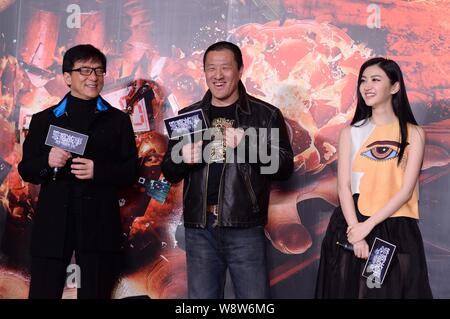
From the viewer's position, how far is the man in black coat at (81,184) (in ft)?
11.1

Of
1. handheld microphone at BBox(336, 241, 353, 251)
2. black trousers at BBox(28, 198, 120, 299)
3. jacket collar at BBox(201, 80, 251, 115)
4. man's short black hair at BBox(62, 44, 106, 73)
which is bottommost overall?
black trousers at BBox(28, 198, 120, 299)

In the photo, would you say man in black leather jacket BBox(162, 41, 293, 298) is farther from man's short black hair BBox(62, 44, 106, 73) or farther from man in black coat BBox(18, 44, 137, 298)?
man's short black hair BBox(62, 44, 106, 73)

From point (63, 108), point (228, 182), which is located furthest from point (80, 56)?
point (228, 182)

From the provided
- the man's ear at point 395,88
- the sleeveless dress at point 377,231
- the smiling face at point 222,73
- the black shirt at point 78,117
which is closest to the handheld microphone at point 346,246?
the sleeveless dress at point 377,231

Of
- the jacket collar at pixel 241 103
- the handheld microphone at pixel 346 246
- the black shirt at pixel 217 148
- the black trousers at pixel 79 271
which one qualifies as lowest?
the black trousers at pixel 79 271

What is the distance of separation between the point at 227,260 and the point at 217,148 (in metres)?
0.60

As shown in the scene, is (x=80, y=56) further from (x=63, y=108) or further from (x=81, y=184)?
(x=81, y=184)

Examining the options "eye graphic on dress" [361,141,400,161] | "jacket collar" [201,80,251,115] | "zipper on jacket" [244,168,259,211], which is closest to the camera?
"eye graphic on dress" [361,141,400,161]

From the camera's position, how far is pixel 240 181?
341 centimetres

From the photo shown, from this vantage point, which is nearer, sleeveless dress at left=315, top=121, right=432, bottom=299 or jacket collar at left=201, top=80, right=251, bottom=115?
sleeveless dress at left=315, top=121, right=432, bottom=299

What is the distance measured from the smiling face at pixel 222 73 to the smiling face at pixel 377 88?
2.31ft

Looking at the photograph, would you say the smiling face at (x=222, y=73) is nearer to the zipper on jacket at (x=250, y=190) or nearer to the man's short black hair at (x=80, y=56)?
the zipper on jacket at (x=250, y=190)

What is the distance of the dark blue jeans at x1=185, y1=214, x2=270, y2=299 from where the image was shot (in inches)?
133

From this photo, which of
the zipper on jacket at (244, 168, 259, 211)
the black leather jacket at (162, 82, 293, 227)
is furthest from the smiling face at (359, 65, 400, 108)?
the zipper on jacket at (244, 168, 259, 211)
